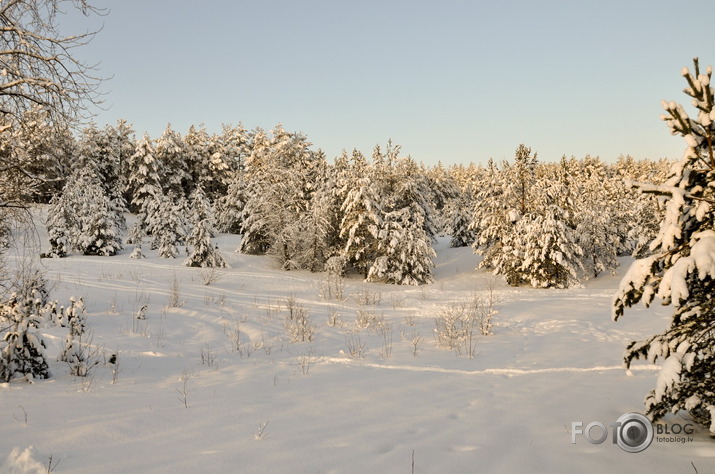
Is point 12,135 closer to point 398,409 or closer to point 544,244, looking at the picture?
point 398,409

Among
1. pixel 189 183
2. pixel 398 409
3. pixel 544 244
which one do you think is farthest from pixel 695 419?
pixel 189 183

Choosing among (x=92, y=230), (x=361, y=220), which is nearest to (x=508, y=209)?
(x=361, y=220)

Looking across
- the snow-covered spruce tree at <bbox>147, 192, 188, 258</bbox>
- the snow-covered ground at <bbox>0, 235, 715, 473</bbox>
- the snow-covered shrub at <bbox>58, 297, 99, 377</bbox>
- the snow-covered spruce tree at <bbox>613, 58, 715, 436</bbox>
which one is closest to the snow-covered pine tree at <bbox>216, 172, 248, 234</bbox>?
the snow-covered spruce tree at <bbox>147, 192, 188, 258</bbox>

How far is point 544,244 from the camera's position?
68.5ft

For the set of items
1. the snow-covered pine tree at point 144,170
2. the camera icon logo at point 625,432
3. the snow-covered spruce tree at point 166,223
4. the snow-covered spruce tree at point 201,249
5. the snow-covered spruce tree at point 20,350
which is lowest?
the camera icon logo at point 625,432

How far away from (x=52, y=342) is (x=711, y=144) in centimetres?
809

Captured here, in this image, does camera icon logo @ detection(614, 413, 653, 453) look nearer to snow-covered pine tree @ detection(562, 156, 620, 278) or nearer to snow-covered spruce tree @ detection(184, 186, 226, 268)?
snow-covered spruce tree @ detection(184, 186, 226, 268)

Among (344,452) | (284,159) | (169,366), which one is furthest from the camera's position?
(284,159)

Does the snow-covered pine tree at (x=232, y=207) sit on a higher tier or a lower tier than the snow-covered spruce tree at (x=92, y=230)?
higher

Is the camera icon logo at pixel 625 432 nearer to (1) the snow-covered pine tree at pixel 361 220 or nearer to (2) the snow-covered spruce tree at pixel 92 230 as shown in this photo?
(1) the snow-covered pine tree at pixel 361 220

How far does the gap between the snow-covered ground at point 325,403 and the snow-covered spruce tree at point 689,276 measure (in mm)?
409

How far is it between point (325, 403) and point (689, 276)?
329 centimetres

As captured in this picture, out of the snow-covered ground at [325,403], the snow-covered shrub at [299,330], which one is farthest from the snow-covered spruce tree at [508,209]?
the snow-covered shrub at [299,330]

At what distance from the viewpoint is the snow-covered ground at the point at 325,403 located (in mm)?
2820
